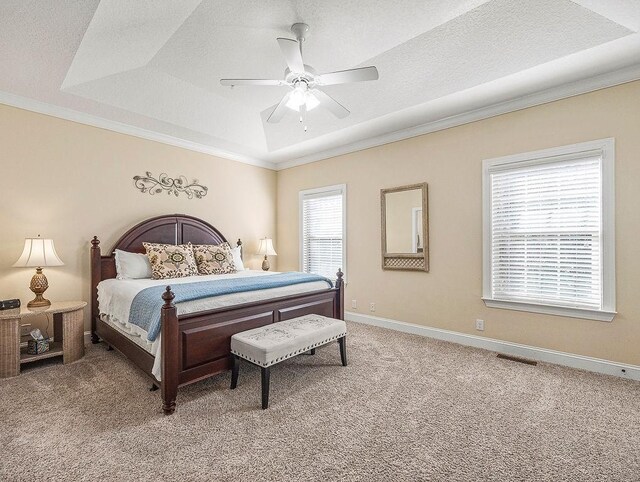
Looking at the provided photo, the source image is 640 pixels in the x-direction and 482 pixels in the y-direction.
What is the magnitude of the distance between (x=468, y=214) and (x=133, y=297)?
361 cm

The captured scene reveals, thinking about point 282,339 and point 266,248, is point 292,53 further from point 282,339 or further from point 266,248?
point 266,248

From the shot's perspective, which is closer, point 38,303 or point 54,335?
point 38,303

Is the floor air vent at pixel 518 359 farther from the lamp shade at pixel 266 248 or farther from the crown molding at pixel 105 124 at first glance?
the crown molding at pixel 105 124

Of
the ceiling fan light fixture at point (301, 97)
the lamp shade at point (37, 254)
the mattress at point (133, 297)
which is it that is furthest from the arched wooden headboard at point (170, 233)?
the ceiling fan light fixture at point (301, 97)

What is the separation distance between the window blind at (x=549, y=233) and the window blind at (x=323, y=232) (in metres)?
2.26

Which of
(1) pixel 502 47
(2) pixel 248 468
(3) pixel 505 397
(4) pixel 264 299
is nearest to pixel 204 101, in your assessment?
(4) pixel 264 299

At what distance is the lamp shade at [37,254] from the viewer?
3047 millimetres

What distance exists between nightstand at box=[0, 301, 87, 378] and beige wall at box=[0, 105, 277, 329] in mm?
490

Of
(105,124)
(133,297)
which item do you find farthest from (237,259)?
(105,124)

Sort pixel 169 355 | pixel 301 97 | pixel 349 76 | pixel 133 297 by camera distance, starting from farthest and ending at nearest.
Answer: pixel 133 297
pixel 301 97
pixel 349 76
pixel 169 355

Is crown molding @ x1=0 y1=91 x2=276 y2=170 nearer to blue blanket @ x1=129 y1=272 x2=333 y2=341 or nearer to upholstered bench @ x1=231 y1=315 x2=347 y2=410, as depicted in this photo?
blue blanket @ x1=129 y1=272 x2=333 y2=341

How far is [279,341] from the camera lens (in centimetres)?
244

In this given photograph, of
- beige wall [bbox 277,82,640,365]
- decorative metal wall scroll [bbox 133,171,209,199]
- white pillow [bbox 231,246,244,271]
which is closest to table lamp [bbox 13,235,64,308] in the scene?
decorative metal wall scroll [bbox 133,171,209,199]

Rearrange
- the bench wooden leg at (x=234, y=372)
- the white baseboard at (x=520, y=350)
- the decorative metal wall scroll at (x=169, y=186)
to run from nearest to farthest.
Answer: the bench wooden leg at (x=234, y=372)
the white baseboard at (x=520, y=350)
the decorative metal wall scroll at (x=169, y=186)
